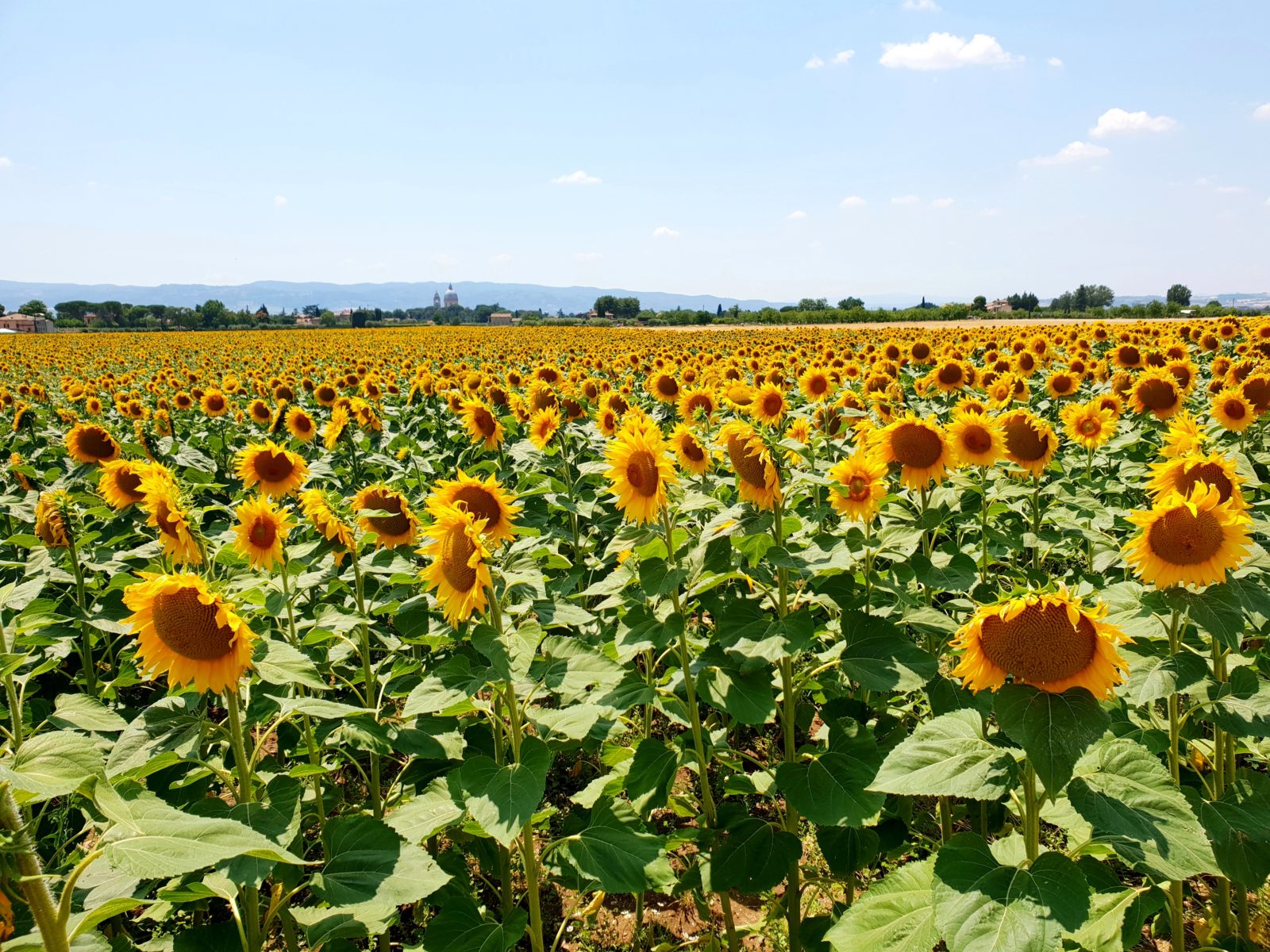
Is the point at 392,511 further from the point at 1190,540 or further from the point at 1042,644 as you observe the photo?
the point at 1190,540

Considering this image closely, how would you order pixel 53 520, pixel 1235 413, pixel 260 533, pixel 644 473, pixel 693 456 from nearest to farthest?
pixel 644 473
pixel 260 533
pixel 693 456
pixel 53 520
pixel 1235 413

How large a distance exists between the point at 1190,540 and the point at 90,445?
6992 millimetres

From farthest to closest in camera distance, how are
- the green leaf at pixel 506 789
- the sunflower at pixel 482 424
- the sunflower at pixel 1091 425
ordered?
the sunflower at pixel 482 424 → the sunflower at pixel 1091 425 → the green leaf at pixel 506 789

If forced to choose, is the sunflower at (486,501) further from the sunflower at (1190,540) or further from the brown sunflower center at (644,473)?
the sunflower at (1190,540)

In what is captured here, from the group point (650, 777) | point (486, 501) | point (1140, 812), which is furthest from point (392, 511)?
point (1140, 812)

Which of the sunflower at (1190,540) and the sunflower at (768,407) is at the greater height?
the sunflower at (768,407)

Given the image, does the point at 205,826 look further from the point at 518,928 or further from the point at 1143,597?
the point at 1143,597

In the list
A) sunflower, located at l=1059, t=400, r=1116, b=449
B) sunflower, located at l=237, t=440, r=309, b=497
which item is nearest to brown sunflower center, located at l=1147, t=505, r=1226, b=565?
sunflower, located at l=1059, t=400, r=1116, b=449

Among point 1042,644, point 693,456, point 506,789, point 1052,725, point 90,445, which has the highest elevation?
point 693,456

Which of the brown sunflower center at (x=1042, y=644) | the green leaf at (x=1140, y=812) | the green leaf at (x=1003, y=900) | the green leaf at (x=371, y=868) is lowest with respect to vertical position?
the green leaf at (x=371, y=868)

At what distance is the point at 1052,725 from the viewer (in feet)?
5.86

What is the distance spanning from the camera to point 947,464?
12.5 ft

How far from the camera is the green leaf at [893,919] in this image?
6.47ft

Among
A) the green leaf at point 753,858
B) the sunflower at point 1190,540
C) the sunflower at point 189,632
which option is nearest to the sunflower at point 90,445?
the sunflower at point 189,632
